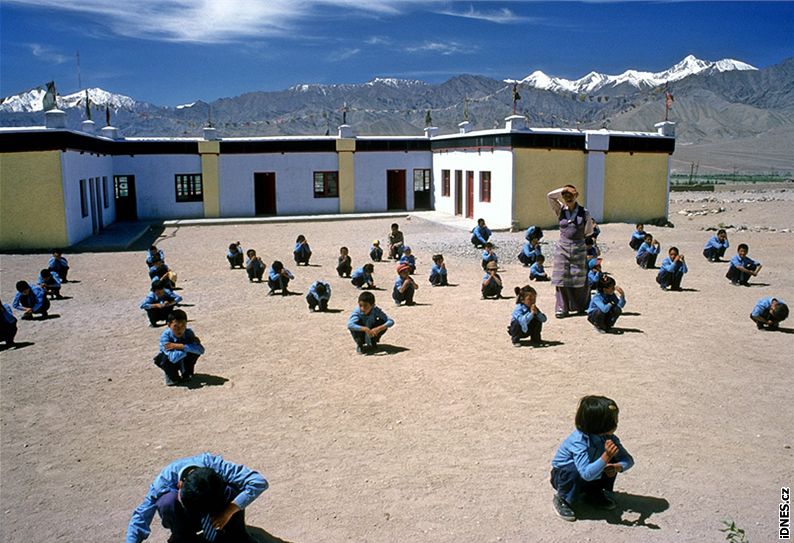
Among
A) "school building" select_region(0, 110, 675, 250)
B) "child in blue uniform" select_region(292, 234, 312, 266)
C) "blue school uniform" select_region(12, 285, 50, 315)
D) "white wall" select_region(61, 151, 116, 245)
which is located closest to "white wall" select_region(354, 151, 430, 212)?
"school building" select_region(0, 110, 675, 250)

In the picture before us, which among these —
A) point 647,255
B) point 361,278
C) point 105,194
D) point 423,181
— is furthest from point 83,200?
point 647,255

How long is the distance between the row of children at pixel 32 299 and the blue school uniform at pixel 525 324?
7.14m

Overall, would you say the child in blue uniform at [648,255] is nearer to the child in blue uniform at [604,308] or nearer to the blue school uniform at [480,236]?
the blue school uniform at [480,236]

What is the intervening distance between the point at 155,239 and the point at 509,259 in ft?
41.7

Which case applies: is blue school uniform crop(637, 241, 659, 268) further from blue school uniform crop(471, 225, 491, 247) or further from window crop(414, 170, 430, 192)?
window crop(414, 170, 430, 192)

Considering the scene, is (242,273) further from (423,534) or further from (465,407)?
(423,534)

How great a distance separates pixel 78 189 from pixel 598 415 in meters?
21.7

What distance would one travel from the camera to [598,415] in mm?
4941

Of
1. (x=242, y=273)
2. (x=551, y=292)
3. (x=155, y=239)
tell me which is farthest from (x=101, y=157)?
(x=551, y=292)

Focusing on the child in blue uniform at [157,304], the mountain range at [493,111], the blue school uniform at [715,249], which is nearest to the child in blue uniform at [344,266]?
the child in blue uniform at [157,304]

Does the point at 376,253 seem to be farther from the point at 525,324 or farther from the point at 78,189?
the point at 78,189

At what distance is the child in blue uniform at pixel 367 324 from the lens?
9.45 m

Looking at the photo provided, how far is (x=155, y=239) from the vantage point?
24359 mm

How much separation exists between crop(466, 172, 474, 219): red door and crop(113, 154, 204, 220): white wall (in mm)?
11846
